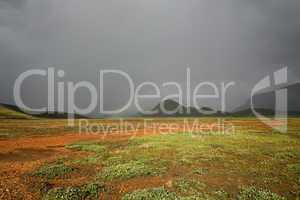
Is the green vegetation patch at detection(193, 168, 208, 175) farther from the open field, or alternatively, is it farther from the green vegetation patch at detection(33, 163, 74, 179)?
the green vegetation patch at detection(33, 163, 74, 179)

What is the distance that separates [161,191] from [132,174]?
3.81 metres

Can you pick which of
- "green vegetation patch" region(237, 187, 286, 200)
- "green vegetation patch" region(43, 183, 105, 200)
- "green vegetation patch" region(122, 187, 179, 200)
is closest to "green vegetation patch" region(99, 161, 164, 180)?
"green vegetation patch" region(43, 183, 105, 200)

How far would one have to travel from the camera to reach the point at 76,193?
1381 cm

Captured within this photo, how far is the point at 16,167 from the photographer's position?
64.7 feet

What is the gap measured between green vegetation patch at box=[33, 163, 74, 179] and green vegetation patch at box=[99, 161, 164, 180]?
2560 millimetres

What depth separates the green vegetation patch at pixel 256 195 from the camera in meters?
13.5

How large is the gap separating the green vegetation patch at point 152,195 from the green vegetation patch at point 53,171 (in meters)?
6.09

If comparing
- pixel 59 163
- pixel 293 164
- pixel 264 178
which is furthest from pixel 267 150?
pixel 59 163

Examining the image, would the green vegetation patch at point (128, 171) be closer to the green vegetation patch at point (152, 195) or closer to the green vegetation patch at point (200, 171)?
the green vegetation patch at point (200, 171)

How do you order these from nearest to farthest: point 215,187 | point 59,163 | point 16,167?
point 215,187 < point 16,167 < point 59,163

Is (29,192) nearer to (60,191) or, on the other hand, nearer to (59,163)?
(60,191)

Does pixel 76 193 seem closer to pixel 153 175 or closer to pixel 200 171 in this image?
pixel 153 175

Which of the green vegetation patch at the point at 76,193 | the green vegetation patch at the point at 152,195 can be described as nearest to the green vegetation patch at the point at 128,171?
the green vegetation patch at the point at 76,193

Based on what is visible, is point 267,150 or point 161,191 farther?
point 267,150
